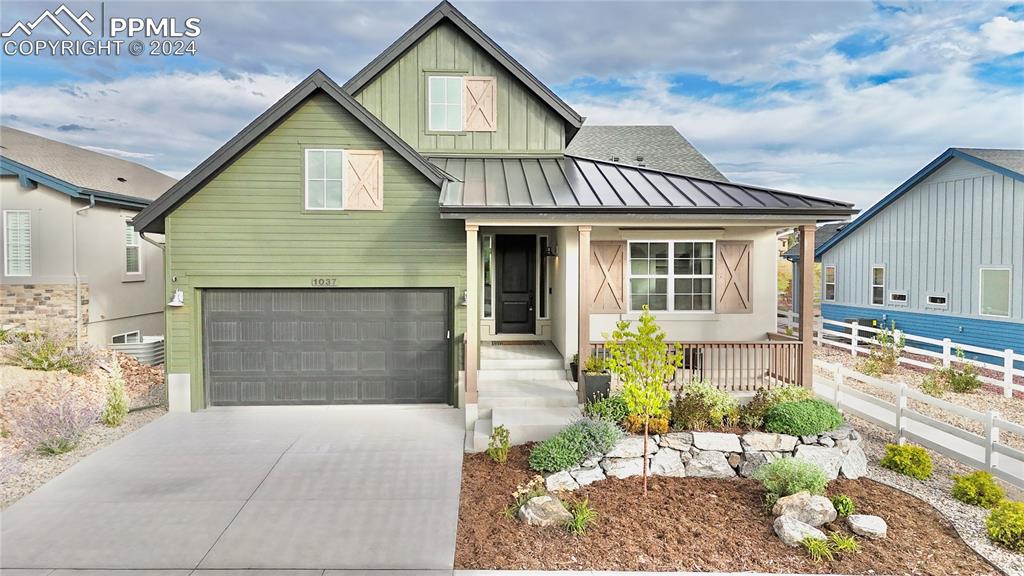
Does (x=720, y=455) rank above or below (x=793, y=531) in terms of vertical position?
above

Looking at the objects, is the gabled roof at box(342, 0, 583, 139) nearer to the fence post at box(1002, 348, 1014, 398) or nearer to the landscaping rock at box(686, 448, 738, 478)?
the landscaping rock at box(686, 448, 738, 478)

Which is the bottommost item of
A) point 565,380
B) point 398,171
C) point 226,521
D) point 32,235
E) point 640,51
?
point 226,521

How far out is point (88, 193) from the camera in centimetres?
1184

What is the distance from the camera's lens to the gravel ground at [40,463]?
5.88 m

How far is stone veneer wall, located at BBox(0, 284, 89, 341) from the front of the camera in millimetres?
11617

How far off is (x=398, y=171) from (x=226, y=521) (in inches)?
241

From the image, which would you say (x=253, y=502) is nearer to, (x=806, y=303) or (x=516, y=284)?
(x=516, y=284)

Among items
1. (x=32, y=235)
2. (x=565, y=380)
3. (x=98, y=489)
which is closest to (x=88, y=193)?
(x=32, y=235)

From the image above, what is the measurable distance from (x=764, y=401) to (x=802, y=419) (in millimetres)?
658

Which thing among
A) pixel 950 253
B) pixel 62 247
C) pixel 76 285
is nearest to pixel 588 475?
pixel 76 285

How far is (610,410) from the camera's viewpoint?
7.07 meters

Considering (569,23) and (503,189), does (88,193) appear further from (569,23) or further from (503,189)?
(569,23)

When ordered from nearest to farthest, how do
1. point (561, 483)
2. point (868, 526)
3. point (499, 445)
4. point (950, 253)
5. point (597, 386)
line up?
point (868, 526) < point (561, 483) < point (499, 445) < point (597, 386) < point (950, 253)

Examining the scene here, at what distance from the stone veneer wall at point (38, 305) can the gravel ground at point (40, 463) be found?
17.6 ft
